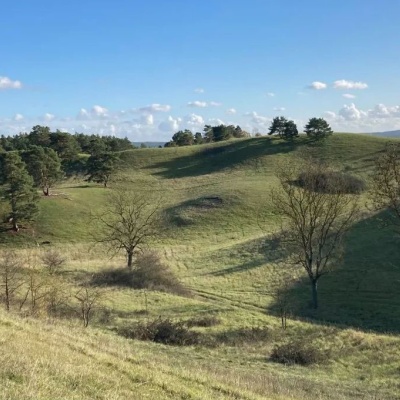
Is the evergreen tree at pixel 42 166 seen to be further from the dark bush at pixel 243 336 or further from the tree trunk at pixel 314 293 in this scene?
the dark bush at pixel 243 336

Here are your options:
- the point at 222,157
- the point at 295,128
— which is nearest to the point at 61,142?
the point at 222,157

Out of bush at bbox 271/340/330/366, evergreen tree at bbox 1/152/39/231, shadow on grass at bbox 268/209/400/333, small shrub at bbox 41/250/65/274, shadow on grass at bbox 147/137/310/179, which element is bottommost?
shadow on grass at bbox 268/209/400/333

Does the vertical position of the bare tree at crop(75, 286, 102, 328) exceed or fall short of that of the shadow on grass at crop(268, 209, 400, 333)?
it exceeds it

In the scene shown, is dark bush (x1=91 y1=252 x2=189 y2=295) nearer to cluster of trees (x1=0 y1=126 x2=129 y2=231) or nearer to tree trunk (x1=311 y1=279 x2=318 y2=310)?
tree trunk (x1=311 y1=279 x2=318 y2=310)

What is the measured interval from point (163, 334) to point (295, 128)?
300ft

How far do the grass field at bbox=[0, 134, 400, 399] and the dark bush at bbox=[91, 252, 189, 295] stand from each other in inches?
56.3

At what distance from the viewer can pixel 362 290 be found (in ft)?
122

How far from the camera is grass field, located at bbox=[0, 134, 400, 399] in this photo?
10852 mm

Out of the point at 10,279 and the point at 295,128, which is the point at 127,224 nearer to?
the point at 10,279

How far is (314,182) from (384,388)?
21.3m

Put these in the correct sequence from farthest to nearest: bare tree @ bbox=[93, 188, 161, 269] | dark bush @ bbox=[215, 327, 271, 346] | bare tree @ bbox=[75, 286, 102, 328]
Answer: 1. bare tree @ bbox=[93, 188, 161, 269]
2. bare tree @ bbox=[75, 286, 102, 328]
3. dark bush @ bbox=[215, 327, 271, 346]

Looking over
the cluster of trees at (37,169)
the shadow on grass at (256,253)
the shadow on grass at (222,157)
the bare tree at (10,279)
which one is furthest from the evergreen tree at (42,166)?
the bare tree at (10,279)

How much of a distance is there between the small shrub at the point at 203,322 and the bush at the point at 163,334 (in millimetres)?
2908

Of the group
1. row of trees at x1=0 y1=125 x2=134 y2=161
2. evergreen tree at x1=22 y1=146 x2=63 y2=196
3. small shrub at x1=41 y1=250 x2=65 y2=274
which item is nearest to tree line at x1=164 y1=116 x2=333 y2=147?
row of trees at x1=0 y1=125 x2=134 y2=161
